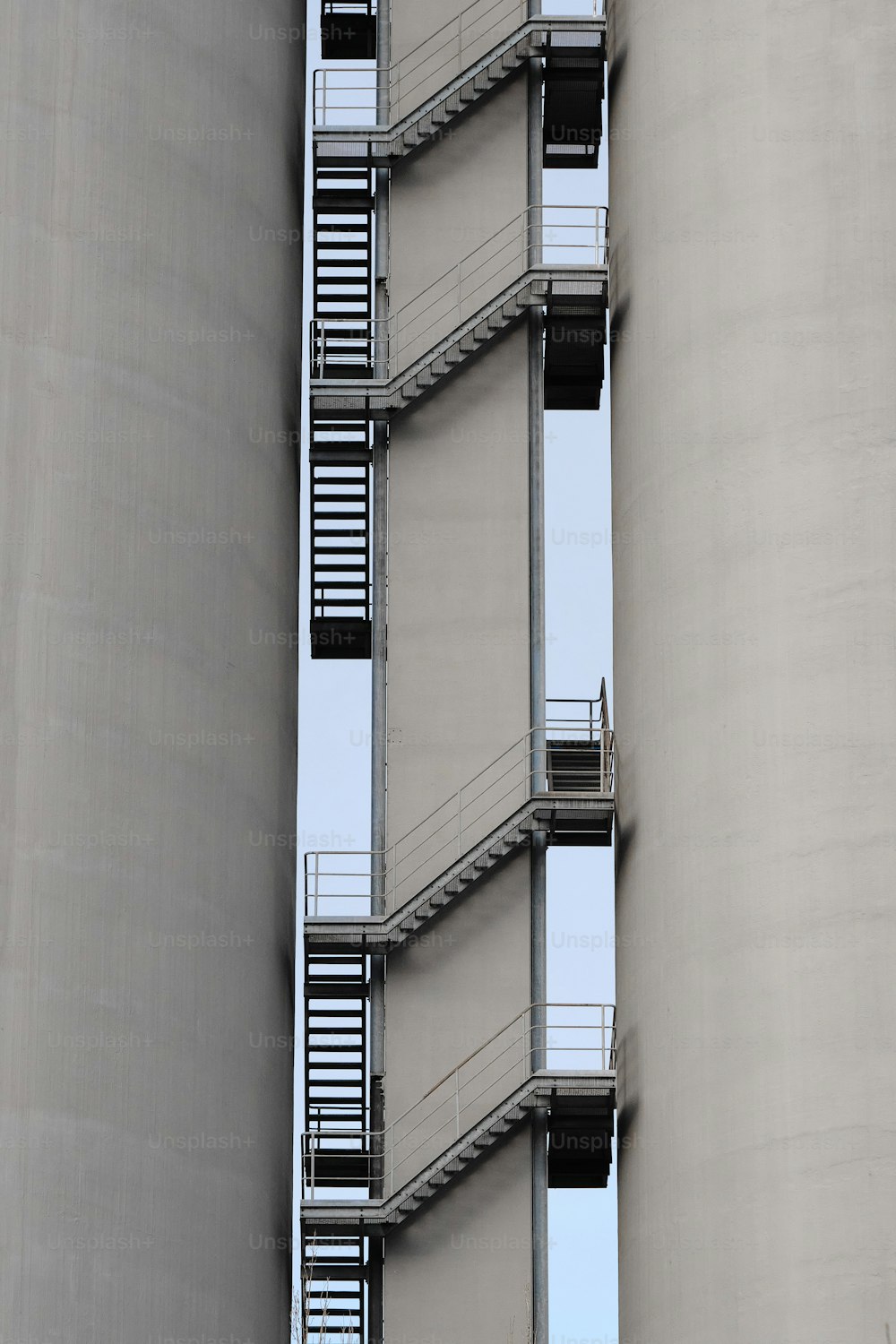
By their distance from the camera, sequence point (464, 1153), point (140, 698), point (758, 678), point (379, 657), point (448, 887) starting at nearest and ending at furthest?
point (140, 698), point (758, 678), point (464, 1153), point (448, 887), point (379, 657)

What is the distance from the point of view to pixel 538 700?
36281mm

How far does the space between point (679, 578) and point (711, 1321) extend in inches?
349

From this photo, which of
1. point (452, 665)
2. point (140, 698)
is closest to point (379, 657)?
point (452, 665)

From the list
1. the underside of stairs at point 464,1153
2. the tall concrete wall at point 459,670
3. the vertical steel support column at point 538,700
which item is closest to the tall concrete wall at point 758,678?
the underside of stairs at point 464,1153

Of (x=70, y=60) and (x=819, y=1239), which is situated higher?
(x=70, y=60)

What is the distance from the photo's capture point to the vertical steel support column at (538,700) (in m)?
34.3

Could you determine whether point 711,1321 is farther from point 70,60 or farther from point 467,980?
point 70,60

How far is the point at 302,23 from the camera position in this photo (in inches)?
1448

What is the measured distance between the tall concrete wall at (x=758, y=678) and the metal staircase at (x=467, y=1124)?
4.65 feet

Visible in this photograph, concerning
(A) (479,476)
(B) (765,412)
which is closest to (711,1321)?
(B) (765,412)

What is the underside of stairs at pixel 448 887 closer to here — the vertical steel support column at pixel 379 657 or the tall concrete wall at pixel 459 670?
the tall concrete wall at pixel 459 670

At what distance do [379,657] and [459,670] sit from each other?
1239 mm

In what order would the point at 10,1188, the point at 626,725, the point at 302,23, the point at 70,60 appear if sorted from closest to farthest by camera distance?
the point at 10,1188, the point at 70,60, the point at 626,725, the point at 302,23

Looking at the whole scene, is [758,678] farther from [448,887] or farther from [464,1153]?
[464,1153]
